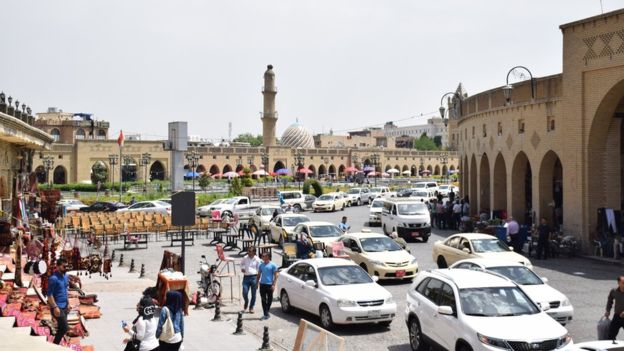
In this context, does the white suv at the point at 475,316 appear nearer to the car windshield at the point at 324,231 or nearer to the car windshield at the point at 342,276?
the car windshield at the point at 342,276

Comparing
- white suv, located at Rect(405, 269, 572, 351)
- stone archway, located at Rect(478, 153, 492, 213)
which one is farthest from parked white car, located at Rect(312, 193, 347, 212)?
white suv, located at Rect(405, 269, 572, 351)

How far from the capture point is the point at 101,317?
13422 mm

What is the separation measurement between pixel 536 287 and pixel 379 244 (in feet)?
19.8

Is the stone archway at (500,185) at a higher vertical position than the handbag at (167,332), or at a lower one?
→ higher

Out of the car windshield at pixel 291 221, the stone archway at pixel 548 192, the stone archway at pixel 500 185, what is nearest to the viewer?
the stone archway at pixel 548 192

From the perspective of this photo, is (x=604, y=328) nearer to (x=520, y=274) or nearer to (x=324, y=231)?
(x=520, y=274)

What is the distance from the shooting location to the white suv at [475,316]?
8992 mm

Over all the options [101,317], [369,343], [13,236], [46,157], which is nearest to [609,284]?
[369,343]

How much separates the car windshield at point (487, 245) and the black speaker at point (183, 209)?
7.80 metres

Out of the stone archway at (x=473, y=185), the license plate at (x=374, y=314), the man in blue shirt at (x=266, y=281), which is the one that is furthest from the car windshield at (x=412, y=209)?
the license plate at (x=374, y=314)

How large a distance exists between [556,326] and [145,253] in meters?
18.9

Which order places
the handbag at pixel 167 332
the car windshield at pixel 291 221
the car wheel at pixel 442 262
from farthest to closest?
the car windshield at pixel 291 221 → the car wheel at pixel 442 262 → the handbag at pixel 167 332

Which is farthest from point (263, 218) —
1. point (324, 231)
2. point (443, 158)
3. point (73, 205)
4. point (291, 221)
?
point (443, 158)

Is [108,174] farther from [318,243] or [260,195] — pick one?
[318,243]
